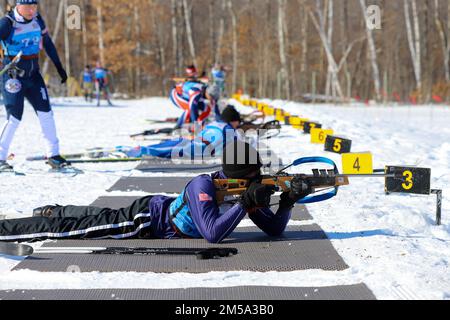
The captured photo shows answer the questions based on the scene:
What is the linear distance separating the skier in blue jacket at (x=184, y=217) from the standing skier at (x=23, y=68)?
11.7 ft

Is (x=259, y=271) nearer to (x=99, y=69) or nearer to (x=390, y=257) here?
(x=390, y=257)

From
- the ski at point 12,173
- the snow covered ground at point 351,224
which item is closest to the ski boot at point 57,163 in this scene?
the snow covered ground at point 351,224

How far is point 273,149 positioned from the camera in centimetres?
1092

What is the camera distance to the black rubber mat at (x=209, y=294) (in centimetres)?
348

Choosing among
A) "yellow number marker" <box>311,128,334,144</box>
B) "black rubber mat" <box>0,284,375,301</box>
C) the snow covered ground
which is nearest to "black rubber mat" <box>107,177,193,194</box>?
the snow covered ground

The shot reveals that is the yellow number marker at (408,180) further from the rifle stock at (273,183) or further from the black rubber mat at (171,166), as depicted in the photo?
the black rubber mat at (171,166)

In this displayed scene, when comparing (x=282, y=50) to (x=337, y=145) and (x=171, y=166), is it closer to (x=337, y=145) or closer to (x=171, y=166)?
(x=337, y=145)

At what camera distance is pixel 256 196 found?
436cm

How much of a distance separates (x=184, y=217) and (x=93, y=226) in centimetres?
66

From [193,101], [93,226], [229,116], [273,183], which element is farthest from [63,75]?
[193,101]

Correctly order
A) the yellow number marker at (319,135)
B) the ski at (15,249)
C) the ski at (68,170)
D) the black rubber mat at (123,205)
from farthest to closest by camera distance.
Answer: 1. the yellow number marker at (319,135)
2. the ski at (68,170)
3. the black rubber mat at (123,205)
4. the ski at (15,249)

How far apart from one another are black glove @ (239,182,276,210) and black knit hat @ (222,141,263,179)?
166mm

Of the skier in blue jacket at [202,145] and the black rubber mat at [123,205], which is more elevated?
the skier in blue jacket at [202,145]

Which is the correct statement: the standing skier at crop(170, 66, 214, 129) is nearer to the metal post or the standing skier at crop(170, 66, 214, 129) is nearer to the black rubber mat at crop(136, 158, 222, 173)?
the black rubber mat at crop(136, 158, 222, 173)
